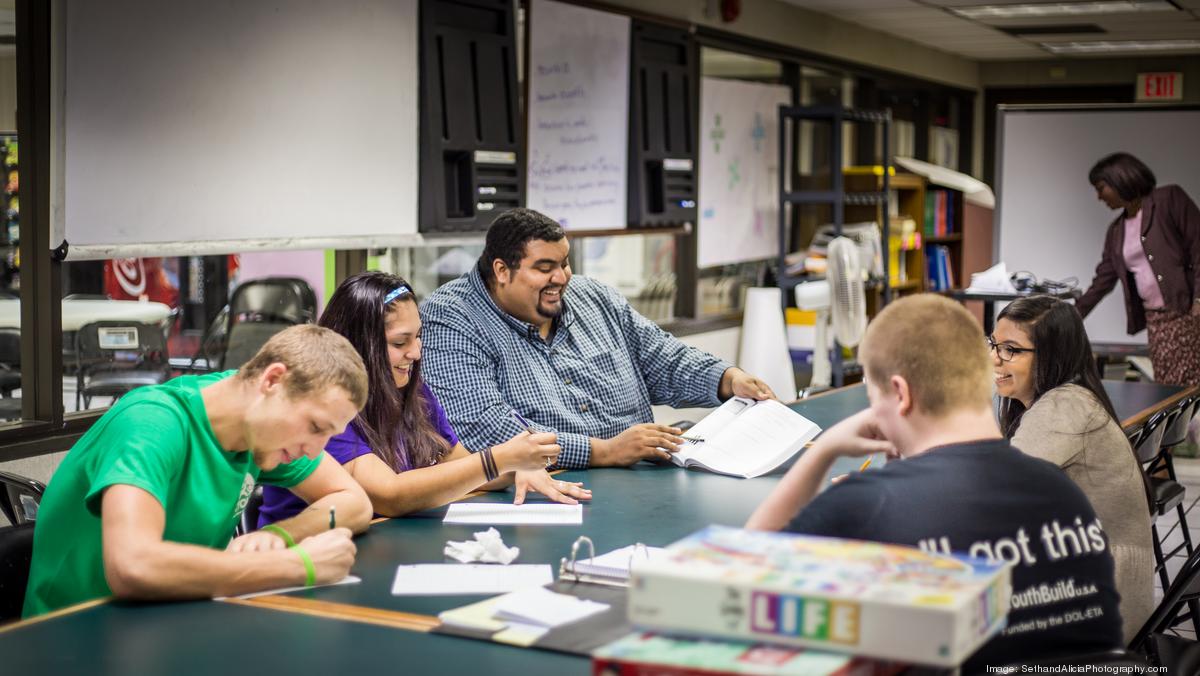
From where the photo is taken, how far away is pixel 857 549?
4.51 ft

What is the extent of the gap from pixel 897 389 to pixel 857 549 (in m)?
0.37

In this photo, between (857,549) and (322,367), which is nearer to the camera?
(857,549)

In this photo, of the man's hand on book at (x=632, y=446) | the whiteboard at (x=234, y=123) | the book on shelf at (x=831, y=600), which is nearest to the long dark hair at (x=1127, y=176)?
the whiteboard at (x=234, y=123)

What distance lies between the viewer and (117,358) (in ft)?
13.8

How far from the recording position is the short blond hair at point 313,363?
2023 mm

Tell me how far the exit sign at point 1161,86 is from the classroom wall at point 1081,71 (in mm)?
90

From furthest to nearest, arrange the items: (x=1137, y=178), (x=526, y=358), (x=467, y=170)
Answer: (x=1137, y=178)
(x=467, y=170)
(x=526, y=358)

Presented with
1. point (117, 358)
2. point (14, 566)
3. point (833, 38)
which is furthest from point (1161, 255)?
point (14, 566)

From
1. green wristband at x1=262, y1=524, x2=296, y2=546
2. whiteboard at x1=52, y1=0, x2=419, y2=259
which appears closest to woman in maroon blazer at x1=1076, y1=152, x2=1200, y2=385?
whiteboard at x1=52, y1=0, x2=419, y2=259

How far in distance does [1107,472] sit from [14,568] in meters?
2.19

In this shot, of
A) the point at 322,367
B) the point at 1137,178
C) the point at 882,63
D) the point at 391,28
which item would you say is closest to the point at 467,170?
the point at 391,28

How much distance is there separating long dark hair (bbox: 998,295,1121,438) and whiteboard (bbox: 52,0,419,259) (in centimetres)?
251

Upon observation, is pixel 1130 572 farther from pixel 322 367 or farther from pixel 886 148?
pixel 886 148

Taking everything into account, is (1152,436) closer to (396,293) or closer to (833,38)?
(396,293)
